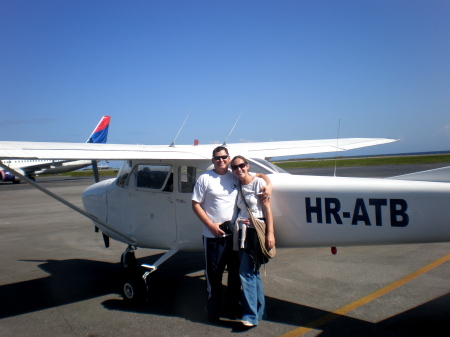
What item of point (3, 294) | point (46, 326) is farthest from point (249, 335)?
point (3, 294)

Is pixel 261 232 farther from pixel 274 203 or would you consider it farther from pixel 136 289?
pixel 136 289

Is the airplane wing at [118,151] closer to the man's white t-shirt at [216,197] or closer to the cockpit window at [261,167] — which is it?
the cockpit window at [261,167]

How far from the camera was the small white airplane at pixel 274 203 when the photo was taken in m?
3.61

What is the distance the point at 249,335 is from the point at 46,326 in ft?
7.35

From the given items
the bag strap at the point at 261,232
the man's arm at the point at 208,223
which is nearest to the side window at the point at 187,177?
the man's arm at the point at 208,223

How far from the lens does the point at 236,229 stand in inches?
164

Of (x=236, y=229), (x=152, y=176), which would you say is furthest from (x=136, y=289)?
(x=236, y=229)

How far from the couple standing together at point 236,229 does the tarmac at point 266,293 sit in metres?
0.25

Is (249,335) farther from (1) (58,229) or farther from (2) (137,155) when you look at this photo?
(1) (58,229)

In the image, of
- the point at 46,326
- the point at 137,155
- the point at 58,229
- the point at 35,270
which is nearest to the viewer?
the point at 46,326

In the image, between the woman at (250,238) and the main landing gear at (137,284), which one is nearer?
the woman at (250,238)

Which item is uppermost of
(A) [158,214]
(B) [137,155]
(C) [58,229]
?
(B) [137,155]

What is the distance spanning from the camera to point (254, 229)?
409cm

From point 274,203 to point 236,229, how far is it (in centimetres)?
49
